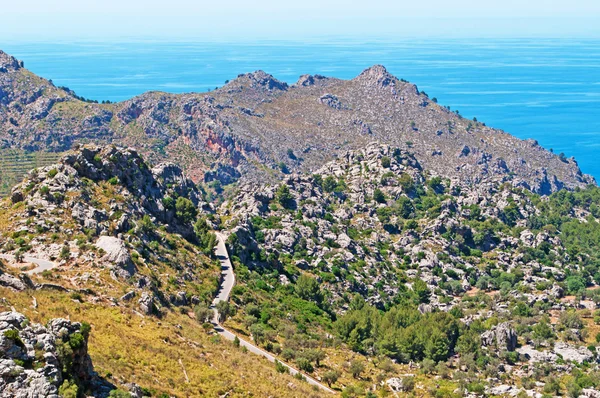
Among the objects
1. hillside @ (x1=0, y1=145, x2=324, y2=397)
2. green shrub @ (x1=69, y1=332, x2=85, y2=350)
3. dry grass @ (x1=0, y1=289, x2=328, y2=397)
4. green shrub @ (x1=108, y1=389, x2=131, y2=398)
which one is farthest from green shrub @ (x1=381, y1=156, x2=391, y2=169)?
green shrub @ (x1=108, y1=389, x2=131, y2=398)

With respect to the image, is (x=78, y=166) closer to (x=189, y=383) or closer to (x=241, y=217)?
(x=241, y=217)

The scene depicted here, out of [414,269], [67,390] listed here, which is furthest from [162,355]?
[414,269]

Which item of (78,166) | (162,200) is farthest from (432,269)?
(78,166)

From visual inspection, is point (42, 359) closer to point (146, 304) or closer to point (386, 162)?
point (146, 304)

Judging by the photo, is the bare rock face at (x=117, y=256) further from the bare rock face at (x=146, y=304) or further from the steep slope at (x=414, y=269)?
the steep slope at (x=414, y=269)

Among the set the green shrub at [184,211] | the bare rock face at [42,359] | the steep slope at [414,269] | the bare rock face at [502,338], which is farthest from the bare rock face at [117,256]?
the bare rock face at [502,338]

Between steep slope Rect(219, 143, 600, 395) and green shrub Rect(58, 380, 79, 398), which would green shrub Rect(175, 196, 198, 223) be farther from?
green shrub Rect(58, 380, 79, 398)
